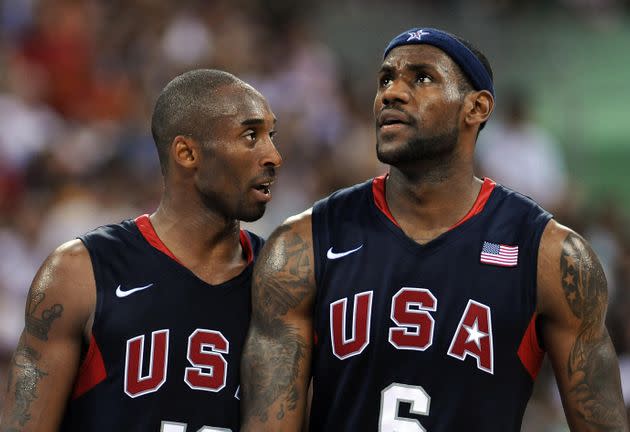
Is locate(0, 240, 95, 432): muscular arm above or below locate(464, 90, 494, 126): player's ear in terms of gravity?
below

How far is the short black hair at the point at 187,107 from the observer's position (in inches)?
183

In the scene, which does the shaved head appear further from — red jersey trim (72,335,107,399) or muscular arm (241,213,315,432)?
red jersey trim (72,335,107,399)

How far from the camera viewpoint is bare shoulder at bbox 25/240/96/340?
14.2ft

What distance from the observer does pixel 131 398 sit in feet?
14.4

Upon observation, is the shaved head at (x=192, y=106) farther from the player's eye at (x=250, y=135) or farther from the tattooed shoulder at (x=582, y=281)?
the tattooed shoulder at (x=582, y=281)

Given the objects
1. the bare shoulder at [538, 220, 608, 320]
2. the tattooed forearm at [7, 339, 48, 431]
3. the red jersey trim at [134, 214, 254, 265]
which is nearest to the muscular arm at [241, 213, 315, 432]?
the red jersey trim at [134, 214, 254, 265]

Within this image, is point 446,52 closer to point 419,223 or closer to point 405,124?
point 405,124

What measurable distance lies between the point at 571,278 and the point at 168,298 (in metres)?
1.49

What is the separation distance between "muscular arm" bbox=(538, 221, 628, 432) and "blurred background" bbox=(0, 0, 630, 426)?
3426mm

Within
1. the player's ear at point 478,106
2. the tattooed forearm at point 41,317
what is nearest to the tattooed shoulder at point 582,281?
the player's ear at point 478,106

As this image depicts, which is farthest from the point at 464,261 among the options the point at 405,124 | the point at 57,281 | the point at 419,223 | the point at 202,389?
the point at 57,281

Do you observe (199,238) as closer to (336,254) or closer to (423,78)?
(336,254)

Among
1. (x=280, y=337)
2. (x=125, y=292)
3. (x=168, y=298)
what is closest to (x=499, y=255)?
(x=280, y=337)

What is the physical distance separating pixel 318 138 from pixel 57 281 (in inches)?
248
